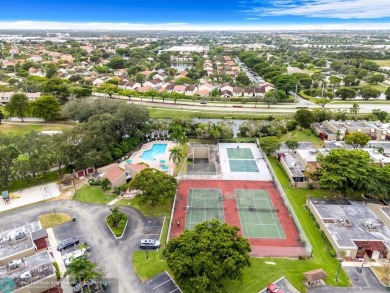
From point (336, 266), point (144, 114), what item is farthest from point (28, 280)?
point (144, 114)

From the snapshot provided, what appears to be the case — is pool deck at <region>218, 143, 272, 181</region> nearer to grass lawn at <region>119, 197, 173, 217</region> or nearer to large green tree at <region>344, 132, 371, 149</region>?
grass lawn at <region>119, 197, 173, 217</region>

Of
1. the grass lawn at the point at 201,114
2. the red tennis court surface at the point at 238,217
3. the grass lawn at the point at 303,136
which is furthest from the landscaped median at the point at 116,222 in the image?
the grass lawn at the point at 201,114

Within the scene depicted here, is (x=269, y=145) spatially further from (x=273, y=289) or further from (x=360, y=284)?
(x=273, y=289)

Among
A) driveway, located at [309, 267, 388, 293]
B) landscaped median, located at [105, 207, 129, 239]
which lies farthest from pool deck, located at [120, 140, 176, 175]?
driveway, located at [309, 267, 388, 293]

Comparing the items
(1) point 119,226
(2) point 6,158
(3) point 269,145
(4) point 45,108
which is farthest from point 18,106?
(3) point 269,145

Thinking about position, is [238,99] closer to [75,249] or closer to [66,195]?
[66,195]
